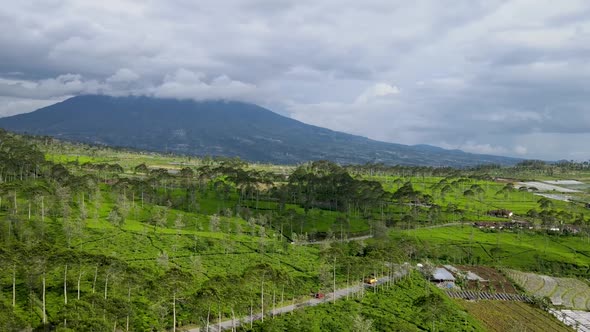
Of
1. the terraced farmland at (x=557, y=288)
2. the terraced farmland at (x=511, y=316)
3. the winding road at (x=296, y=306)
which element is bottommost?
the terraced farmland at (x=557, y=288)

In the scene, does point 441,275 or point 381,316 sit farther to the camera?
point 441,275

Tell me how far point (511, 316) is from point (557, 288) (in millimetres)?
21386

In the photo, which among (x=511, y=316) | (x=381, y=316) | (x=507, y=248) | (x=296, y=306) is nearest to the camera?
(x=381, y=316)

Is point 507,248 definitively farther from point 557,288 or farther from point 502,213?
point 502,213

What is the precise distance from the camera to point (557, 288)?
6912cm

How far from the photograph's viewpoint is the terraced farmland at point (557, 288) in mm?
63069

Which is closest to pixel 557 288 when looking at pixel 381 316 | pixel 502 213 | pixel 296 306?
pixel 381 316

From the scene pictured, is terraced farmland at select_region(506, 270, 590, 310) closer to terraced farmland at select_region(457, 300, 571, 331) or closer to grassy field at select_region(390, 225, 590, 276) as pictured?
grassy field at select_region(390, 225, 590, 276)

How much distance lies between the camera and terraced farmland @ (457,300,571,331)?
166 feet

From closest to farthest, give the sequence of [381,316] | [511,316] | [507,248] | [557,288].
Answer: [381,316] < [511,316] < [557,288] < [507,248]

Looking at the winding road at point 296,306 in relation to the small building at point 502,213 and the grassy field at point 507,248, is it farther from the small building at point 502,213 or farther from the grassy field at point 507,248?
the small building at point 502,213

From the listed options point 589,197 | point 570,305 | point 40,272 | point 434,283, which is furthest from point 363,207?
point 589,197

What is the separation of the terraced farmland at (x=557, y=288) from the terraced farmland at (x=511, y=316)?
814 centimetres

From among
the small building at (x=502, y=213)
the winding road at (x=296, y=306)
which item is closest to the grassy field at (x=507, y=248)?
the small building at (x=502, y=213)
